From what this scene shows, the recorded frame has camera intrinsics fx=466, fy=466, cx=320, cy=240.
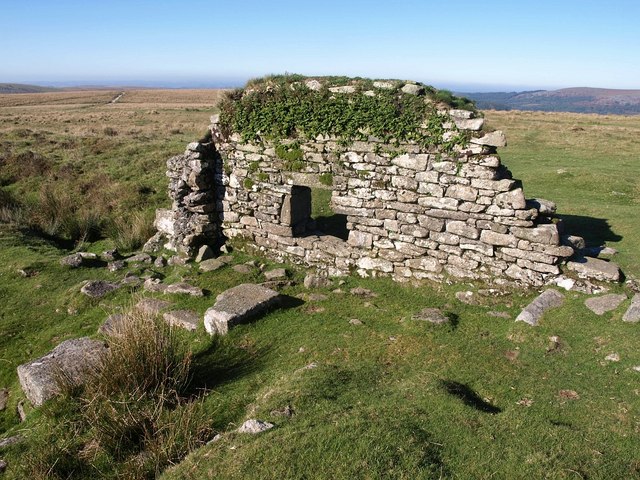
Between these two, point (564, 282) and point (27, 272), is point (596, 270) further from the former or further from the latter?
point (27, 272)

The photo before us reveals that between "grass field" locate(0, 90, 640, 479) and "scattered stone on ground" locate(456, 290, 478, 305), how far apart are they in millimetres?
105

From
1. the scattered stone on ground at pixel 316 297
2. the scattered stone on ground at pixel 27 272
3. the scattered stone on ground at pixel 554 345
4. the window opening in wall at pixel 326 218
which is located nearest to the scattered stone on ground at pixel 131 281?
the scattered stone on ground at pixel 27 272

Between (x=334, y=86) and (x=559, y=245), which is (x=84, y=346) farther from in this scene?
(x=559, y=245)

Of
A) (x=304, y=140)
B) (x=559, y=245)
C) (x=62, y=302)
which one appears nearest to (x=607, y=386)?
(x=559, y=245)

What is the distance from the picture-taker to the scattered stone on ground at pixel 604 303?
7500mm

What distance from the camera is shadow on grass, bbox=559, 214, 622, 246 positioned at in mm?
11232

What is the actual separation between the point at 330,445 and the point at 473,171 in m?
5.79

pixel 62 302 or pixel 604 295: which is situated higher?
pixel 604 295

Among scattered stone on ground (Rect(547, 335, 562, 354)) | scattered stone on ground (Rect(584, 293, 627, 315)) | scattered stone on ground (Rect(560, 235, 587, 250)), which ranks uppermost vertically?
scattered stone on ground (Rect(560, 235, 587, 250))

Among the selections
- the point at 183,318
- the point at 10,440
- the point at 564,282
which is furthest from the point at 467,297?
the point at 10,440

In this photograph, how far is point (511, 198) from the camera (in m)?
8.24

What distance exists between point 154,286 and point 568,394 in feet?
24.9

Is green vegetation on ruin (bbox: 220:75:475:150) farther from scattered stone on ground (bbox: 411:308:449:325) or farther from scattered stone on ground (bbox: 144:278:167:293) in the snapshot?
scattered stone on ground (bbox: 144:278:167:293)

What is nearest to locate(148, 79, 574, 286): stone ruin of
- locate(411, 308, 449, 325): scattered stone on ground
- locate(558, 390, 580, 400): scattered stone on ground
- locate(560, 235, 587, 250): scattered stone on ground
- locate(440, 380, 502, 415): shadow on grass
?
locate(560, 235, 587, 250): scattered stone on ground
